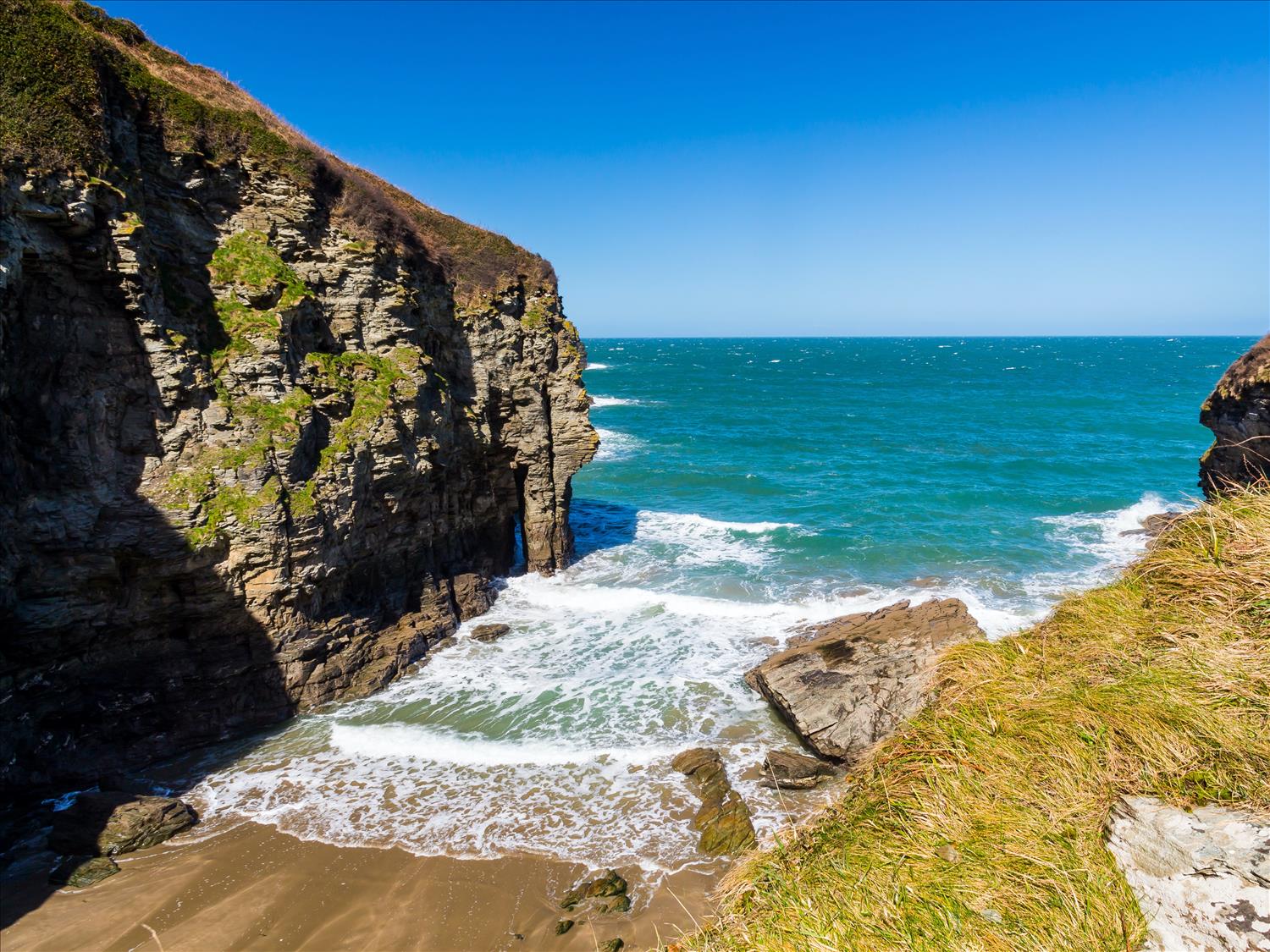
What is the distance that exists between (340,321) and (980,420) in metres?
66.0

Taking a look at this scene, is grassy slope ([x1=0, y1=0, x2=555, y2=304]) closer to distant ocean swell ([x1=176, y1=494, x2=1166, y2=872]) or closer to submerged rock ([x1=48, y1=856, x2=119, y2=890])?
submerged rock ([x1=48, y1=856, x2=119, y2=890])

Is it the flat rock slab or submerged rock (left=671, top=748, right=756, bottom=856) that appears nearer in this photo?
submerged rock (left=671, top=748, right=756, bottom=856)

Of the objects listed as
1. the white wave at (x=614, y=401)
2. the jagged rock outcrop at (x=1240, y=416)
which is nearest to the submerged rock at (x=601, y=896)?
the jagged rock outcrop at (x=1240, y=416)

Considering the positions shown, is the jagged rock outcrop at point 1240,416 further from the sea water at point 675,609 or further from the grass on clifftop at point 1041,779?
the grass on clifftop at point 1041,779

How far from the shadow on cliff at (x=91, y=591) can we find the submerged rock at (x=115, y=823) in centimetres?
48

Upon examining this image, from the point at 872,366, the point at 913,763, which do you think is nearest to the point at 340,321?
the point at 913,763

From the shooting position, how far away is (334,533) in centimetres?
1741

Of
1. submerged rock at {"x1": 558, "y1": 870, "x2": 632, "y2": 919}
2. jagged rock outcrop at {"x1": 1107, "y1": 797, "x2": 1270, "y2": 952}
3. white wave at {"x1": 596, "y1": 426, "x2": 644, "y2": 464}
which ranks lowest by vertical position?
submerged rock at {"x1": 558, "y1": 870, "x2": 632, "y2": 919}

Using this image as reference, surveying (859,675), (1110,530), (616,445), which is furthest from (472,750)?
(616,445)

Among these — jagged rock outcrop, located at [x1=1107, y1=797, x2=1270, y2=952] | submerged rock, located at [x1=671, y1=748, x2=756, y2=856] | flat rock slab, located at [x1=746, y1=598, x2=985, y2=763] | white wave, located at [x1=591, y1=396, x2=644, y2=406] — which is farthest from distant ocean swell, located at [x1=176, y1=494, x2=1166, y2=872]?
white wave, located at [x1=591, y1=396, x2=644, y2=406]

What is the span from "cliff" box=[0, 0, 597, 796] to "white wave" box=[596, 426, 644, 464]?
90.5 ft

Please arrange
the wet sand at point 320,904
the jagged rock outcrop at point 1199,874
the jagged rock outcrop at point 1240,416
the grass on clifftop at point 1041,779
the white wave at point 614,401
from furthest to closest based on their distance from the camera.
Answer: the white wave at point 614,401 < the jagged rock outcrop at point 1240,416 < the wet sand at point 320,904 < the grass on clifftop at point 1041,779 < the jagged rock outcrop at point 1199,874

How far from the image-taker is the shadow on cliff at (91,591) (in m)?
13.1

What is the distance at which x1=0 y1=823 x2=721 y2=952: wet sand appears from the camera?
33.4ft
